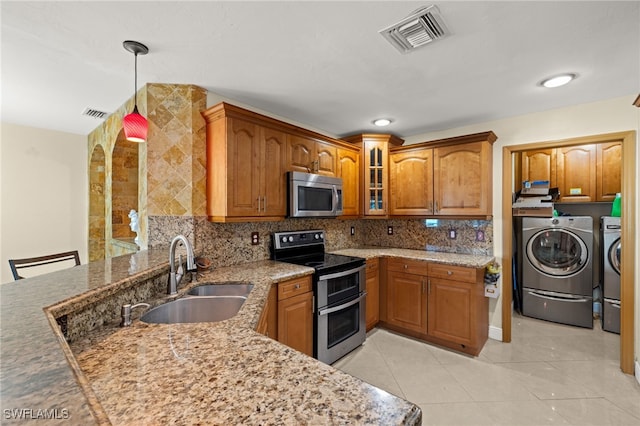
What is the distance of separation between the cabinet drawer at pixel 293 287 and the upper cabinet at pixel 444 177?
5.34 ft

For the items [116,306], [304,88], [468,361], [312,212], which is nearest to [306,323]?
[312,212]

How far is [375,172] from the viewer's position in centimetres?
346

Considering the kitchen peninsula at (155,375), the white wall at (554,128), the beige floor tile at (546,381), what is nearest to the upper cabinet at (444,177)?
the white wall at (554,128)

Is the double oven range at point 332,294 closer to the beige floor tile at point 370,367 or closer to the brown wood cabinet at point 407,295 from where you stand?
the beige floor tile at point 370,367

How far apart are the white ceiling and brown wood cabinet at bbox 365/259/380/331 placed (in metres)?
1.65

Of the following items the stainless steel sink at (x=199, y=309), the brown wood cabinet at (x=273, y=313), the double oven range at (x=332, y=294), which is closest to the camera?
the stainless steel sink at (x=199, y=309)

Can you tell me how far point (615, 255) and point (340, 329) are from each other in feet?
10.6

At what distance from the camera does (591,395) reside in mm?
2076

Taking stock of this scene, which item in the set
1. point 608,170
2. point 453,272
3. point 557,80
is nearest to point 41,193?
point 453,272

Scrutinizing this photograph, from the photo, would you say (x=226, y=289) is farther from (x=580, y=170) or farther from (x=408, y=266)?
(x=580, y=170)

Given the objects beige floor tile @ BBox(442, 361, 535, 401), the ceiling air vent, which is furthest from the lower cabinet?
the ceiling air vent

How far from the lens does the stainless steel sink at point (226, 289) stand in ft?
6.07

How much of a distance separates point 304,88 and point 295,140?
1.68 feet

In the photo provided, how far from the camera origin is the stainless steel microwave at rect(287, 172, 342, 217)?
256 centimetres
